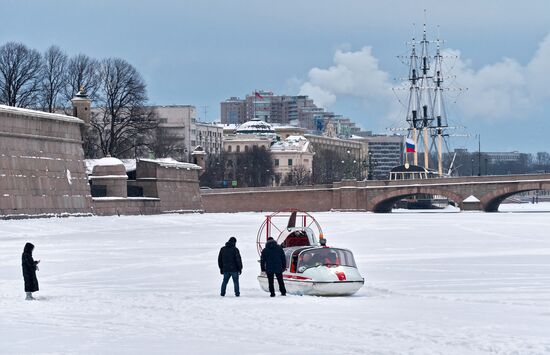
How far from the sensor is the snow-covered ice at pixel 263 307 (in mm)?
20562

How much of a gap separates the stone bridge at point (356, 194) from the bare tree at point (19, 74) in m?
28.2

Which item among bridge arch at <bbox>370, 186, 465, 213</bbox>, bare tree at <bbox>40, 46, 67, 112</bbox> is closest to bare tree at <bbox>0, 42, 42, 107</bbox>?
bare tree at <bbox>40, 46, 67, 112</bbox>

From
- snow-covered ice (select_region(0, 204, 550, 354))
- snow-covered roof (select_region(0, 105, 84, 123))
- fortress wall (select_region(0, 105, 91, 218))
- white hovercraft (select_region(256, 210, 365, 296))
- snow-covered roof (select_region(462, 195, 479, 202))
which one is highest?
snow-covered roof (select_region(0, 105, 84, 123))

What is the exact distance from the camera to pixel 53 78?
107 m

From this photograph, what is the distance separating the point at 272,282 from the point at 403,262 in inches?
544

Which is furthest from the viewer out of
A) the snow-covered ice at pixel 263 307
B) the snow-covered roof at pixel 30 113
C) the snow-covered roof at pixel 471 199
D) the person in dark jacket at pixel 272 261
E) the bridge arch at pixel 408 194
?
the bridge arch at pixel 408 194

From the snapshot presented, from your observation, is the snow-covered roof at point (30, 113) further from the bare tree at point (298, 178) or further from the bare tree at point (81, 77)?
the bare tree at point (298, 178)

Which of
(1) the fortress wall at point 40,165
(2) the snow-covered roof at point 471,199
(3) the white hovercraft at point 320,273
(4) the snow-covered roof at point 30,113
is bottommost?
(3) the white hovercraft at point 320,273

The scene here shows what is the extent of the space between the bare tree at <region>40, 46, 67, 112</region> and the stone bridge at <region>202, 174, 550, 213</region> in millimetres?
23508

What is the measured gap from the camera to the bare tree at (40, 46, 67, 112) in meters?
105

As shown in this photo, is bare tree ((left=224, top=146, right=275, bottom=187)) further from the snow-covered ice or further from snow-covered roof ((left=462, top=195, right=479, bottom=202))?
the snow-covered ice

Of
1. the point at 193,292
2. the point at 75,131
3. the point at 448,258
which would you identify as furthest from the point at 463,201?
the point at 193,292

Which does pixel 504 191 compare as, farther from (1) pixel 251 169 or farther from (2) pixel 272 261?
(2) pixel 272 261

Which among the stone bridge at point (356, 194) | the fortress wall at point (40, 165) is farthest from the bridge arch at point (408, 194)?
the fortress wall at point (40, 165)
